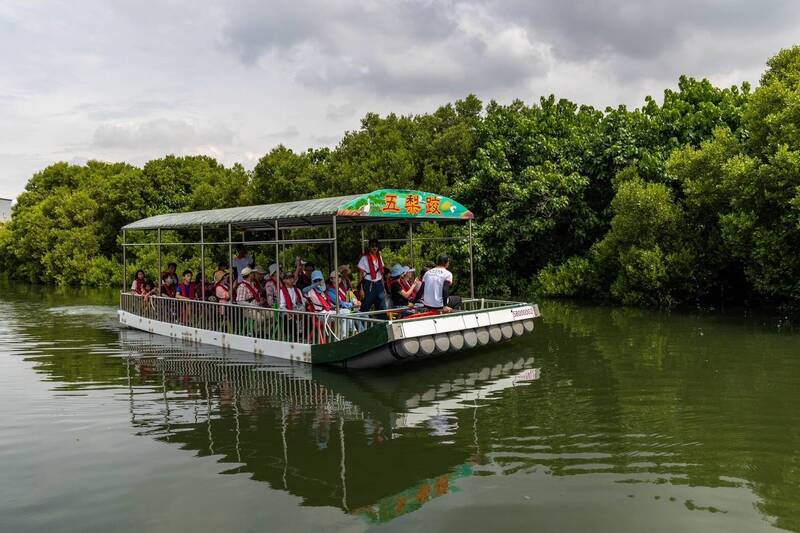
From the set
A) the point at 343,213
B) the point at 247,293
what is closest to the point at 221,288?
the point at 247,293

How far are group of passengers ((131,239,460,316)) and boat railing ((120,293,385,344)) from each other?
265 millimetres

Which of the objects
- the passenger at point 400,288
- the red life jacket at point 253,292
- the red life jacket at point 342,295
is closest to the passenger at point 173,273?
the red life jacket at point 253,292

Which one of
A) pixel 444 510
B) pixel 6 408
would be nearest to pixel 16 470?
pixel 6 408

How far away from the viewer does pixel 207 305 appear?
47.8 feet

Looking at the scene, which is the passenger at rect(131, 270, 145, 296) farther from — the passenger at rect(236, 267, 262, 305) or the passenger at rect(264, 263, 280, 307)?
the passenger at rect(264, 263, 280, 307)

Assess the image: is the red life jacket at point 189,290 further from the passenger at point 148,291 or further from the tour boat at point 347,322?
the passenger at point 148,291

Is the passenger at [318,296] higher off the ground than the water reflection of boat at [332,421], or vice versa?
the passenger at [318,296]

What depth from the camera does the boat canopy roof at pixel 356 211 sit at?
1166 cm

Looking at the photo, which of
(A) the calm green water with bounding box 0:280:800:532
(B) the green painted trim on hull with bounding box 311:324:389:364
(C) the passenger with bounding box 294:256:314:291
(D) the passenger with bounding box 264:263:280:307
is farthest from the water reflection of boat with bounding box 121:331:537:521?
(C) the passenger with bounding box 294:256:314:291

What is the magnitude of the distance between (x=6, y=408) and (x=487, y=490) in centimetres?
707

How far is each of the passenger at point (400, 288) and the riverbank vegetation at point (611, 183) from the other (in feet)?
32.5

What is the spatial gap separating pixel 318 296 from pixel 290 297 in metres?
0.54

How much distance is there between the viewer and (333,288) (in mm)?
13055

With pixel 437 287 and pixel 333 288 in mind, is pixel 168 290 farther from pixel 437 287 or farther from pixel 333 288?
pixel 437 287
